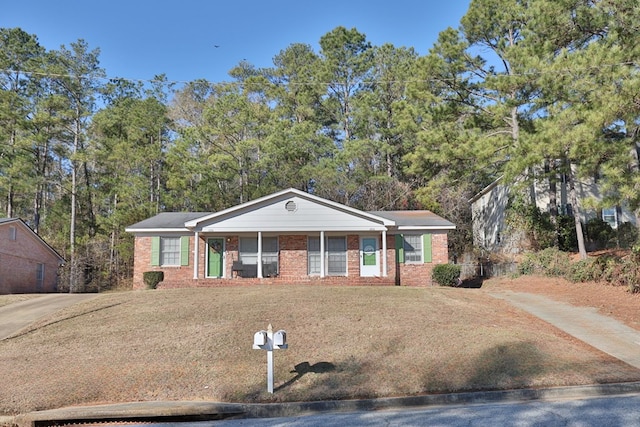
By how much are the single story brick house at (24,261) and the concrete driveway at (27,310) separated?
22.2 feet

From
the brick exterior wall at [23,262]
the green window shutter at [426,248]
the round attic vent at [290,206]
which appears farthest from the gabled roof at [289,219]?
the brick exterior wall at [23,262]

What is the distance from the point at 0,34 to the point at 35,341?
27.2 m

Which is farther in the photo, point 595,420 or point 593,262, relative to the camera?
point 593,262

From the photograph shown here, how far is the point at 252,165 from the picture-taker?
96.9ft

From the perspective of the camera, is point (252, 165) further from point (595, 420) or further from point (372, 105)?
point (595, 420)

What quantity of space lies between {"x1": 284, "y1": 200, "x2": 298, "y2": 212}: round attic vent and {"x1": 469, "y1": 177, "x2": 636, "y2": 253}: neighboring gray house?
8917mm

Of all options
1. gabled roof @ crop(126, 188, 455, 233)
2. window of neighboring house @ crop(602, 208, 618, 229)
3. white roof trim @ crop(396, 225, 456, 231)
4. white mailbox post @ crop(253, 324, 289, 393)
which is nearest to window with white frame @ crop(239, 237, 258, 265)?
gabled roof @ crop(126, 188, 455, 233)

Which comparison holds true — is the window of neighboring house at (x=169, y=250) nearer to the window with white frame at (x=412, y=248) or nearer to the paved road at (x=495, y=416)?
the window with white frame at (x=412, y=248)

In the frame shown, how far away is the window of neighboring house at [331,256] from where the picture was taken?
20.7 m

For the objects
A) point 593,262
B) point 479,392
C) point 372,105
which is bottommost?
point 479,392

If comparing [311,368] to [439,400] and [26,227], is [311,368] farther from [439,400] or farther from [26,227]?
A: [26,227]

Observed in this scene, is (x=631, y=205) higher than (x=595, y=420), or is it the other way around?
(x=631, y=205)

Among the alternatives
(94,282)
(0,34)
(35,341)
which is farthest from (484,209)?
(0,34)

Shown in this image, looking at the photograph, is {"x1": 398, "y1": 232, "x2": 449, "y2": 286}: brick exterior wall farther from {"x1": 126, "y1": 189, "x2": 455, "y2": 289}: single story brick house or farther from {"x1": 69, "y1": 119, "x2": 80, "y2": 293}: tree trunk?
{"x1": 69, "y1": 119, "x2": 80, "y2": 293}: tree trunk
